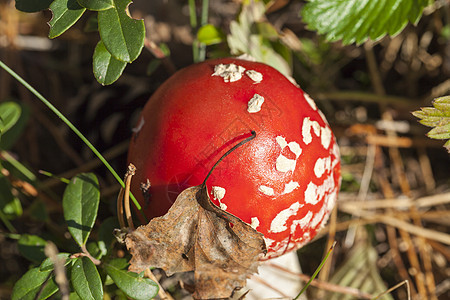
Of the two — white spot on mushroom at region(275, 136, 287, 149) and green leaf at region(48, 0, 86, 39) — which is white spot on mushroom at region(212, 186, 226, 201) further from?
green leaf at region(48, 0, 86, 39)

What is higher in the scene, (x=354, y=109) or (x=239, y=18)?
(x=239, y=18)

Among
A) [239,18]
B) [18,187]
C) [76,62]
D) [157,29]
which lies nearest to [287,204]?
[239,18]

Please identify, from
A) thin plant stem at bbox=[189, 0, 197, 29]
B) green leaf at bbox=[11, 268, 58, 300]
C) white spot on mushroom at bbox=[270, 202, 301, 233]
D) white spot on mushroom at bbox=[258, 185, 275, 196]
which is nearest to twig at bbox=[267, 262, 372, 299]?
white spot on mushroom at bbox=[270, 202, 301, 233]

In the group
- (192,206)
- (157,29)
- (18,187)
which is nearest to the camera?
(192,206)

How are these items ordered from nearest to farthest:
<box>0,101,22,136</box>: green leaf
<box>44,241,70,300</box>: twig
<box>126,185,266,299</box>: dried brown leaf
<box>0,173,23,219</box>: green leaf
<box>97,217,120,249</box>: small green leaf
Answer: <box>44,241,70,300</box>: twig → <box>126,185,266,299</box>: dried brown leaf → <box>97,217,120,249</box>: small green leaf → <box>0,173,23,219</box>: green leaf → <box>0,101,22,136</box>: green leaf

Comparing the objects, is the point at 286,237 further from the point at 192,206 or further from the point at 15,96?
the point at 15,96

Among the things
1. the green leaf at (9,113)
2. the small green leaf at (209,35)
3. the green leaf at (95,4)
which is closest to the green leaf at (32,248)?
the green leaf at (9,113)

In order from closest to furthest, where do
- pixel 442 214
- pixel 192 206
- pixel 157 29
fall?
pixel 192 206 → pixel 442 214 → pixel 157 29
